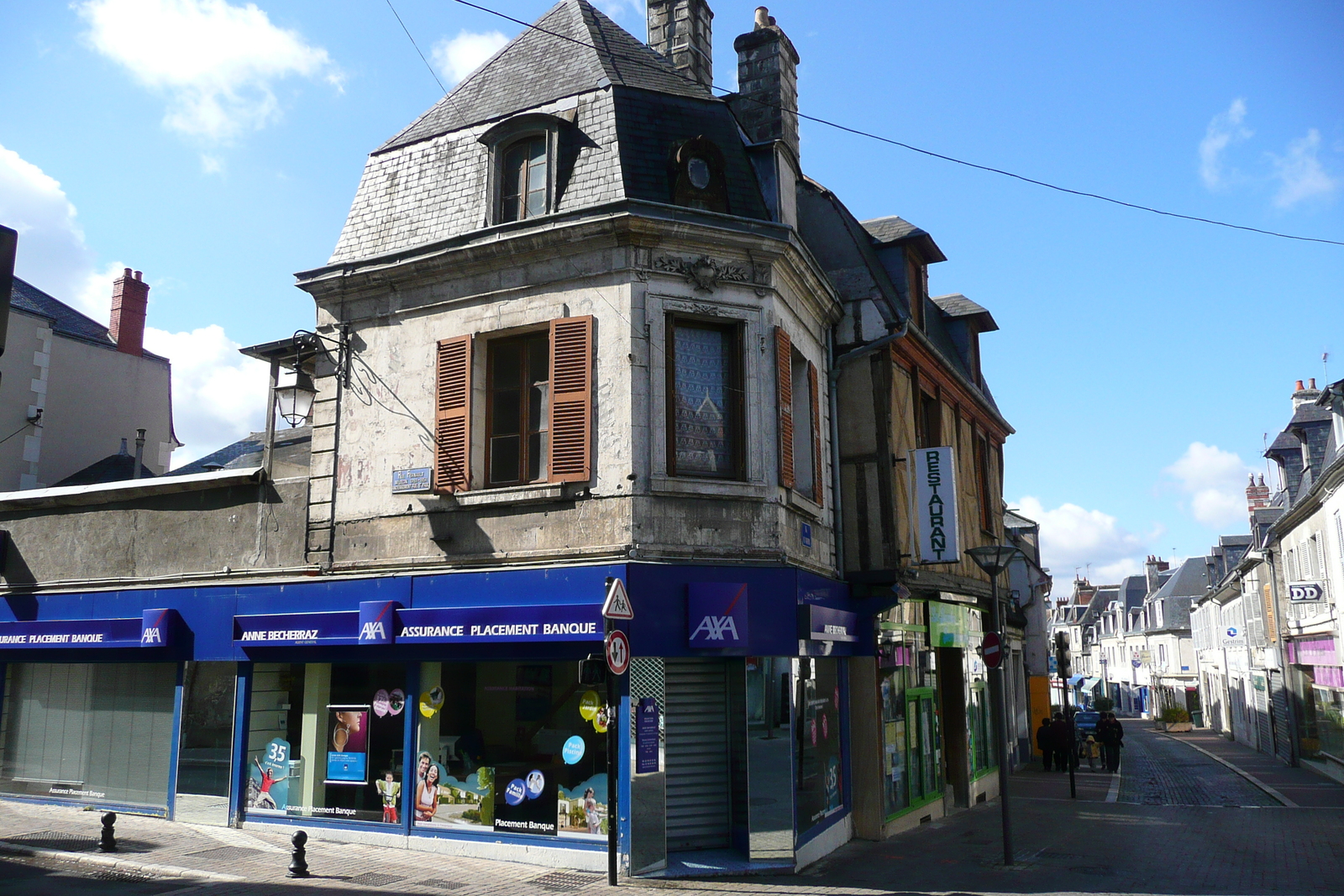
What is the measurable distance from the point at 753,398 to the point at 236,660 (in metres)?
7.32

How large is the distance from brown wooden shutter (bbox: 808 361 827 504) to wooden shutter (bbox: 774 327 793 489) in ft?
2.75

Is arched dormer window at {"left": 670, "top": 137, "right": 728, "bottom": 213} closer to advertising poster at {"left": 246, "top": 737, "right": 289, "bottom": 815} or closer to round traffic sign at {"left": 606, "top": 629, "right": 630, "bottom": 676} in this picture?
round traffic sign at {"left": 606, "top": 629, "right": 630, "bottom": 676}

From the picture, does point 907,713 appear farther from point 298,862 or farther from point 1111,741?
point 1111,741

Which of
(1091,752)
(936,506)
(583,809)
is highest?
(936,506)

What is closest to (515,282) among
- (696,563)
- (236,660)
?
(696,563)

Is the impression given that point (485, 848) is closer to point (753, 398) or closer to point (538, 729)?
point (538, 729)

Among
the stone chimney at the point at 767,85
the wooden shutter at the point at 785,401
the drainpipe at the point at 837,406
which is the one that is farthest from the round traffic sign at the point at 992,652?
the stone chimney at the point at 767,85

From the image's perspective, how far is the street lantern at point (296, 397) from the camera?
516 inches

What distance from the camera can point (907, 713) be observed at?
47.6ft

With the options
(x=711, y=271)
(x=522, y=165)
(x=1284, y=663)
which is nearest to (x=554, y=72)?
(x=522, y=165)

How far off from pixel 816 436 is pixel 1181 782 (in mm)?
16548

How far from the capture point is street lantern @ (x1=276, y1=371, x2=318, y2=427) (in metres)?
13.1

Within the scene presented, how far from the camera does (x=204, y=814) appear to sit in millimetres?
12484

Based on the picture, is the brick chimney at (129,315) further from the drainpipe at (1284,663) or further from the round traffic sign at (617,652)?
the drainpipe at (1284,663)
